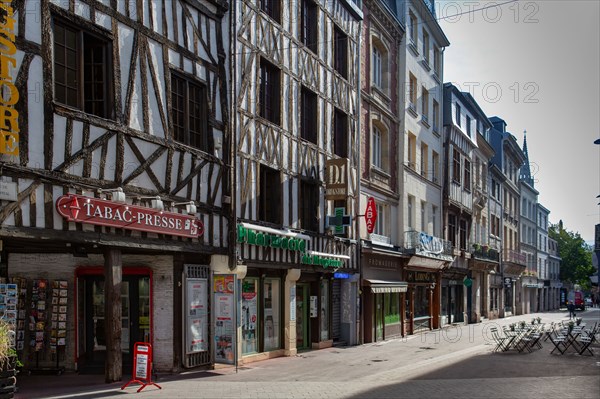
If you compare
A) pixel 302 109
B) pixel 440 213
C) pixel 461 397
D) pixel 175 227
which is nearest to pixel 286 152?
pixel 302 109

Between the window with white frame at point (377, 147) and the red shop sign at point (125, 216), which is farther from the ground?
the window with white frame at point (377, 147)

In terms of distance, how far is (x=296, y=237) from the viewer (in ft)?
56.0

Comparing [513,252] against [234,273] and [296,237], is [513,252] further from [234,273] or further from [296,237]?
[234,273]

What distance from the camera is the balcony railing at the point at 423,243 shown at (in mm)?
25172

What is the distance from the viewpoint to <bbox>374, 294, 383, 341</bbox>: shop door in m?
22.2

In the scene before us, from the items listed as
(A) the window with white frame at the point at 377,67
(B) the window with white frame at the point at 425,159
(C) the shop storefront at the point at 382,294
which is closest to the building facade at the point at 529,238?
(B) the window with white frame at the point at 425,159

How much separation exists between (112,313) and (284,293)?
22.1 feet

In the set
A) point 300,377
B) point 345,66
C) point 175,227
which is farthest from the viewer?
point 345,66

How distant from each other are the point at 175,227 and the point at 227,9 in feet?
17.3

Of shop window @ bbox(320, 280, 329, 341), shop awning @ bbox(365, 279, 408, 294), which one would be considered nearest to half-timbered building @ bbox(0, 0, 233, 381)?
shop window @ bbox(320, 280, 329, 341)

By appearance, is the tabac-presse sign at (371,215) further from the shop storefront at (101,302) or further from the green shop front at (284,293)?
the shop storefront at (101,302)

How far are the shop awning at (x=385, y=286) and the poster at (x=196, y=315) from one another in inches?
327

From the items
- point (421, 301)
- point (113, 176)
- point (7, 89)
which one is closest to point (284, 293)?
point (113, 176)

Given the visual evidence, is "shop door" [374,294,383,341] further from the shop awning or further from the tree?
the tree
